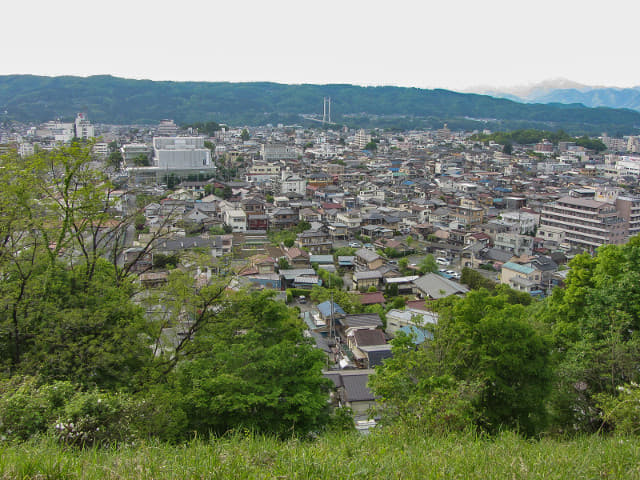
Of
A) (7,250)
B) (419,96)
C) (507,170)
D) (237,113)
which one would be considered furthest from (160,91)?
(7,250)

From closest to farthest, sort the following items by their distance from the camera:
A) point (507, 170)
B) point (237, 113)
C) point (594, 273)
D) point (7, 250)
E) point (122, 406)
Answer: point (122, 406), point (7, 250), point (594, 273), point (507, 170), point (237, 113)

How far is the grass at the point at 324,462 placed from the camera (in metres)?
1.96

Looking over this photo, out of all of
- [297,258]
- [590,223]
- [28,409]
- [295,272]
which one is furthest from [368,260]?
[28,409]

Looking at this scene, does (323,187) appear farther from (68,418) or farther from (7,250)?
(68,418)

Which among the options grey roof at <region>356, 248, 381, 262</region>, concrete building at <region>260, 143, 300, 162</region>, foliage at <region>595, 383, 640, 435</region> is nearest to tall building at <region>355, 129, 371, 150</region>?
concrete building at <region>260, 143, 300, 162</region>

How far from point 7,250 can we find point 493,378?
4430mm

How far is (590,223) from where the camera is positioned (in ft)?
56.4

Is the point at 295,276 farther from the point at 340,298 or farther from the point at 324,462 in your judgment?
the point at 324,462

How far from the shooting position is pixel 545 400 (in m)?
4.30

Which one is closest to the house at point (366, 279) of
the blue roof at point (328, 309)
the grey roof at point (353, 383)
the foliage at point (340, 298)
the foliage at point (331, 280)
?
the foliage at point (331, 280)

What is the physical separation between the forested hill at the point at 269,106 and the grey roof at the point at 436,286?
5729 centimetres

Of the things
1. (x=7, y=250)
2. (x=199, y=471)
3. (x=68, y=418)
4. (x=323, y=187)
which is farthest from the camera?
(x=323, y=187)

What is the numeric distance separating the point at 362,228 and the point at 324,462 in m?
15.8

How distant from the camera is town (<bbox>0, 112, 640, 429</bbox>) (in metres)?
8.84
